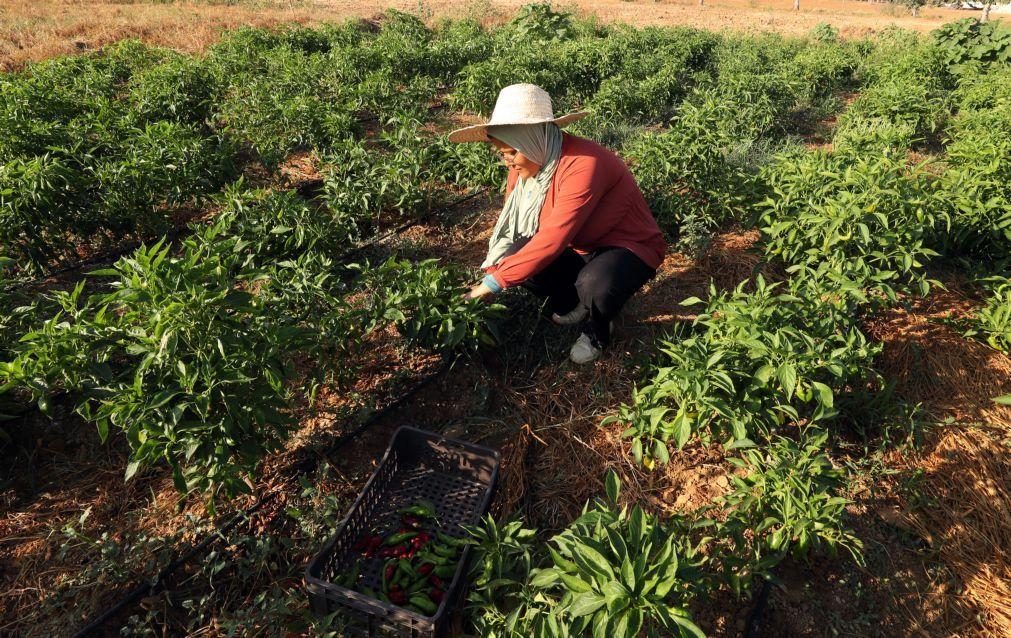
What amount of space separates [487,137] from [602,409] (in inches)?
70.0

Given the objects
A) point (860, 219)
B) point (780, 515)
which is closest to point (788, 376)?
point (780, 515)

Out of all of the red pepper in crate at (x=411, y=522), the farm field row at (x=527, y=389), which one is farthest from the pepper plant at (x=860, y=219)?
the red pepper in crate at (x=411, y=522)

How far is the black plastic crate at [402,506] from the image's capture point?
6.63ft

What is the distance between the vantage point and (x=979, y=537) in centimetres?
259

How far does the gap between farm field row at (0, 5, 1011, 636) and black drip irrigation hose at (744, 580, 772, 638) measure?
0.21ft

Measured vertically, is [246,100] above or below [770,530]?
above

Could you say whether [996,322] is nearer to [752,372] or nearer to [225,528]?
[752,372]

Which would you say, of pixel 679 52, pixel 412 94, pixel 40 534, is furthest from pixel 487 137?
pixel 679 52

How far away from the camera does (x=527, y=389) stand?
3.39 meters

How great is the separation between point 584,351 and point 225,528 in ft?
7.29

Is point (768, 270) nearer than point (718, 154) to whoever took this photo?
Yes

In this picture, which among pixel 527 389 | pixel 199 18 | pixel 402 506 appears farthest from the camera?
pixel 199 18

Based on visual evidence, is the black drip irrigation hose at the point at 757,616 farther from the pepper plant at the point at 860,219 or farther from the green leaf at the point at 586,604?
the pepper plant at the point at 860,219

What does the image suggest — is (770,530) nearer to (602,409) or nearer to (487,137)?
(602,409)
